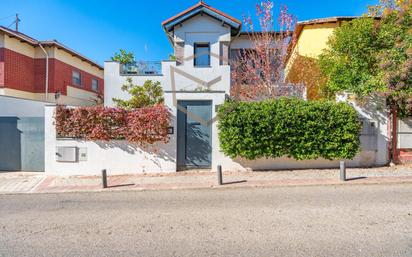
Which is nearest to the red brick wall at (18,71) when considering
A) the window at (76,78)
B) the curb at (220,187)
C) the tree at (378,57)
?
the window at (76,78)

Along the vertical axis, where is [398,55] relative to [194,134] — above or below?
above

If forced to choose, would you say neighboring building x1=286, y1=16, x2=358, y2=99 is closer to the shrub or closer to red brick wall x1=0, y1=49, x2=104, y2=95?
the shrub

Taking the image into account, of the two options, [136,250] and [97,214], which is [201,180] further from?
[136,250]

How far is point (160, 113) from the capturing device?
8188 millimetres

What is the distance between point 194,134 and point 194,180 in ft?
6.17

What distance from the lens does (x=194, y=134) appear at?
28.5ft

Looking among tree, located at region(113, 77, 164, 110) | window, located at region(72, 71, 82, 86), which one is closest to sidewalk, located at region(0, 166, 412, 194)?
tree, located at region(113, 77, 164, 110)

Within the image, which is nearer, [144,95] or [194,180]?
[194,180]

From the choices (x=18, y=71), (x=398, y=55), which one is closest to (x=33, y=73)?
(x=18, y=71)

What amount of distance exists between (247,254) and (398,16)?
11458 millimetres

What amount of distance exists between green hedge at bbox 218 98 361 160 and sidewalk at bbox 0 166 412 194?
2.36ft

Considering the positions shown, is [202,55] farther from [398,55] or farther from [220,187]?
[220,187]

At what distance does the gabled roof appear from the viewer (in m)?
13.2

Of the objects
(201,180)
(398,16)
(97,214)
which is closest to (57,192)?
(97,214)
